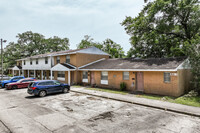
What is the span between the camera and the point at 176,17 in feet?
64.0

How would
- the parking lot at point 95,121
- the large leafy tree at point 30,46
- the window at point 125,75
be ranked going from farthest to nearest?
the large leafy tree at point 30,46, the window at point 125,75, the parking lot at point 95,121

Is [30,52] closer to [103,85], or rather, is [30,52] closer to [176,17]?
[103,85]

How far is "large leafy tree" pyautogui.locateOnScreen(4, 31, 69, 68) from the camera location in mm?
47975

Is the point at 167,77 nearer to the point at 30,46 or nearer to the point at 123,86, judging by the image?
the point at 123,86

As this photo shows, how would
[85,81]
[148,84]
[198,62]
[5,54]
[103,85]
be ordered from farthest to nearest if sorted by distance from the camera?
[5,54]
[85,81]
[103,85]
[148,84]
[198,62]

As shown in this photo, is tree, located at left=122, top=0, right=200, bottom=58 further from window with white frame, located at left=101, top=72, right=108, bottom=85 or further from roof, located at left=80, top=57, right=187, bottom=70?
window with white frame, located at left=101, top=72, right=108, bottom=85

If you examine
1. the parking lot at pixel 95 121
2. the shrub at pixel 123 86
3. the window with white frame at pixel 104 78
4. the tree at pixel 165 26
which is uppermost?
the tree at pixel 165 26

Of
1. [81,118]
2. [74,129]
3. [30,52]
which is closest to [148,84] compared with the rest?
[81,118]

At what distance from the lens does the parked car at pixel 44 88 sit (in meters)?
12.8

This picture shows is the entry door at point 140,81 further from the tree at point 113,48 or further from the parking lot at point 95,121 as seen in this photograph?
the tree at point 113,48

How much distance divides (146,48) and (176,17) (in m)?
7.09

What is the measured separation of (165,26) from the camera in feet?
A: 61.7

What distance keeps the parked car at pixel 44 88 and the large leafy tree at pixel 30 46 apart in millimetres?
40959

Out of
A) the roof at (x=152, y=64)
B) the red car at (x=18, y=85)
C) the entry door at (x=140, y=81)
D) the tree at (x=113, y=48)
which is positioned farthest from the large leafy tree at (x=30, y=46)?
the entry door at (x=140, y=81)
